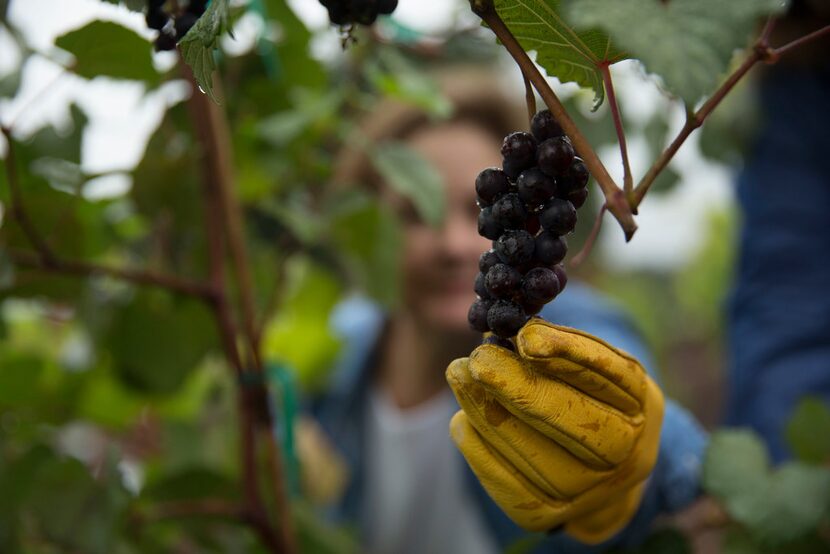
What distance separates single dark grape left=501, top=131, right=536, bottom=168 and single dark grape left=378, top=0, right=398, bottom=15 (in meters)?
0.11

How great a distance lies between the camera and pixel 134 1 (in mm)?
443

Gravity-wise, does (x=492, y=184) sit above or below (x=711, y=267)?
above

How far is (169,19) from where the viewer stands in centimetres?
47

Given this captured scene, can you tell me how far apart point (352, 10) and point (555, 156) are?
138mm

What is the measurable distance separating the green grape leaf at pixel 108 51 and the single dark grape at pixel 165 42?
0.35 ft

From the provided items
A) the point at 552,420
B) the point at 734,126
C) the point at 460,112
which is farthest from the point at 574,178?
the point at 460,112

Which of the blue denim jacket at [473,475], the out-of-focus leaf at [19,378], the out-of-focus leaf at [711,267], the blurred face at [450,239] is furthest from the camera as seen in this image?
the out-of-focus leaf at [711,267]

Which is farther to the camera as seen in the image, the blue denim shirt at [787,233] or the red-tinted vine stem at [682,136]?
the blue denim shirt at [787,233]

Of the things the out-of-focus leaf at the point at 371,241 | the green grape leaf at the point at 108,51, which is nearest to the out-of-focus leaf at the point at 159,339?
the out-of-focus leaf at the point at 371,241

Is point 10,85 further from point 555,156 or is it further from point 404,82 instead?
point 555,156

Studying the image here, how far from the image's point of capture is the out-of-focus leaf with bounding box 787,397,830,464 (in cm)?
74

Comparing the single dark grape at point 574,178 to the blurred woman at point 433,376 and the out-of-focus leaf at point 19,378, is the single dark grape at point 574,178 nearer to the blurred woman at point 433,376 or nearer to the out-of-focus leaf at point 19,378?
the blurred woman at point 433,376

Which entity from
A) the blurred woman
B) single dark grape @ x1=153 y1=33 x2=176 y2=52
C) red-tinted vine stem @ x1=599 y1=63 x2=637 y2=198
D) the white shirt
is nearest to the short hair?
the blurred woman

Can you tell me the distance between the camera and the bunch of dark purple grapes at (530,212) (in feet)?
1.25
